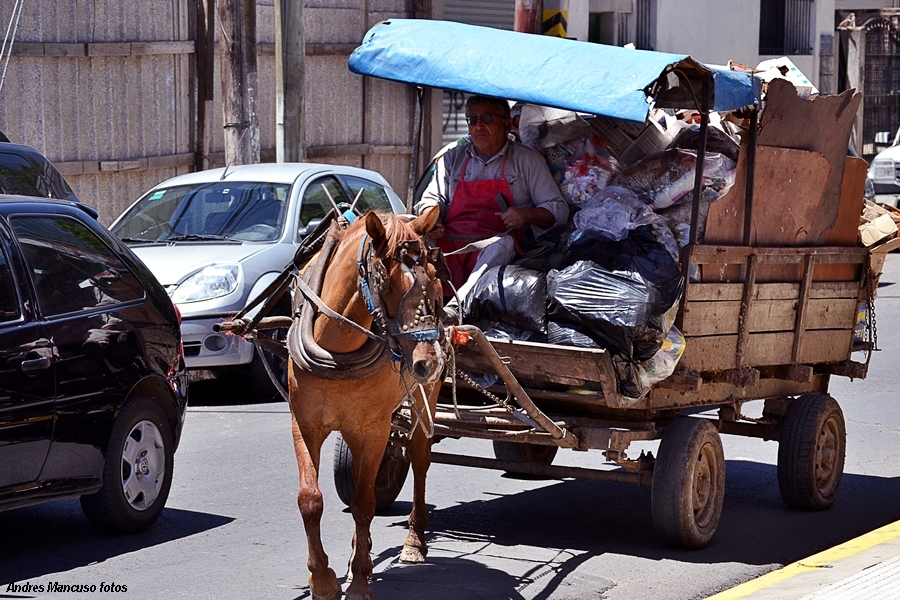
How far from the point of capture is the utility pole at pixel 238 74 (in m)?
13.2

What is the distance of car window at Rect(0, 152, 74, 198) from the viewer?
350 inches

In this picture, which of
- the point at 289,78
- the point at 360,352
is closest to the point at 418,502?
the point at 360,352

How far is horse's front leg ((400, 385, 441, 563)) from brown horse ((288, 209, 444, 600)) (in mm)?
622

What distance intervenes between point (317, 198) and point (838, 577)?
6.68 m

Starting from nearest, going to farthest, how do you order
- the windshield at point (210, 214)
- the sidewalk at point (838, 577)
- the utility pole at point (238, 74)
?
the sidewalk at point (838, 577)
the windshield at point (210, 214)
the utility pole at point (238, 74)

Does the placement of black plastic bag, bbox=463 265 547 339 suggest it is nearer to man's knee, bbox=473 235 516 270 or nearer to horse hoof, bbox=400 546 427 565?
man's knee, bbox=473 235 516 270

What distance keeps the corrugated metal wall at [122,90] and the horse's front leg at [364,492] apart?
28.4 ft

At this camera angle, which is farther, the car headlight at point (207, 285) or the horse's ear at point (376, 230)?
the car headlight at point (207, 285)

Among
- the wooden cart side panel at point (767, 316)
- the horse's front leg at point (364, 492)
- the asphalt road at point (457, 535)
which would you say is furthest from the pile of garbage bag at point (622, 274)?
the horse's front leg at point (364, 492)

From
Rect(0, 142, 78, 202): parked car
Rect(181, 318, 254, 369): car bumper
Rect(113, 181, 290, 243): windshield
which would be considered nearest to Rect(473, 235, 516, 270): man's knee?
Rect(0, 142, 78, 202): parked car

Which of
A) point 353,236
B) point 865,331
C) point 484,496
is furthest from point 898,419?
point 353,236

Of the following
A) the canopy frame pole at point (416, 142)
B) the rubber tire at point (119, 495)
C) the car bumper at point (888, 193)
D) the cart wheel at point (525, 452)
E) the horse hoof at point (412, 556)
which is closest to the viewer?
the horse hoof at point (412, 556)

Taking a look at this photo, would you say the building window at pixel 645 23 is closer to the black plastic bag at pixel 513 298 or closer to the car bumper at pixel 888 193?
the car bumper at pixel 888 193

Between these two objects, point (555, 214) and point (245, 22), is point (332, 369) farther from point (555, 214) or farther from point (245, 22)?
point (245, 22)
